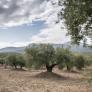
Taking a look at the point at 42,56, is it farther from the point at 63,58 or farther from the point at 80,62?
the point at 80,62

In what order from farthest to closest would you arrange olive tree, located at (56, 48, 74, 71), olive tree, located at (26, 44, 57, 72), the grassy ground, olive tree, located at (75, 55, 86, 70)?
olive tree, located at (75, 55, 86, 70), olive tree, located at (26, 44, 57, 72), olive tree, located at (56, 48, 74, 71), the grassy ground

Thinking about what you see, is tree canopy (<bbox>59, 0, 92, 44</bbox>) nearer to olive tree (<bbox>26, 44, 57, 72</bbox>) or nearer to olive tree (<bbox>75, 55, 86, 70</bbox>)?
olive tree (<bbox>26, 44, 57, 72</bbox>)

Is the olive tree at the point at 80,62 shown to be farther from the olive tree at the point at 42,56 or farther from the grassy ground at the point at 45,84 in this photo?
the grassy ground at the point at 45,84

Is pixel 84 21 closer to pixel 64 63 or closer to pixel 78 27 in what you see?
pixel 78 27

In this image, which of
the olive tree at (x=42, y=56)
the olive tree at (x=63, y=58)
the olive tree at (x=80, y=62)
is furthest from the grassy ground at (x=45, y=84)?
the olive tree at (x=80, y=62)

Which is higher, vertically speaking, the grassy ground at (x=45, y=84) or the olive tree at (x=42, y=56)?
the olive tree at (x=42, y=56)

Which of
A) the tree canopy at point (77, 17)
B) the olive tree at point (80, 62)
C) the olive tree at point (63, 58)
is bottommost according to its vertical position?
the olive tree at point (80, 62)

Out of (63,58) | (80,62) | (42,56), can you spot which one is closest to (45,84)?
(63,58)

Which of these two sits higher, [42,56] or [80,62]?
[42,56]

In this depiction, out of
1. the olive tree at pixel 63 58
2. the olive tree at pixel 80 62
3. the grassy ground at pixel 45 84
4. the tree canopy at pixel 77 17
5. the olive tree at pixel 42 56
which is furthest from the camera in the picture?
the olive tree at pixel 80 62

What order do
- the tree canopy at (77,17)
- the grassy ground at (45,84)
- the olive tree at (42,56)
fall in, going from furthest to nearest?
1. the olive tree at (42,56)
2. the grassy ground at (45,84)
3. the tree canopy at (77,17)

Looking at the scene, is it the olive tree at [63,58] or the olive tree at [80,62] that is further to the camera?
the olive tree at [80,62]

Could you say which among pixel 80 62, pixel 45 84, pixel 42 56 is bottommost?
pixel 80 62

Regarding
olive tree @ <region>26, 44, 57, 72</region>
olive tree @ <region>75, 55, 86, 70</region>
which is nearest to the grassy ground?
olive tree @ <region>26, 44, 57, 72</region>
